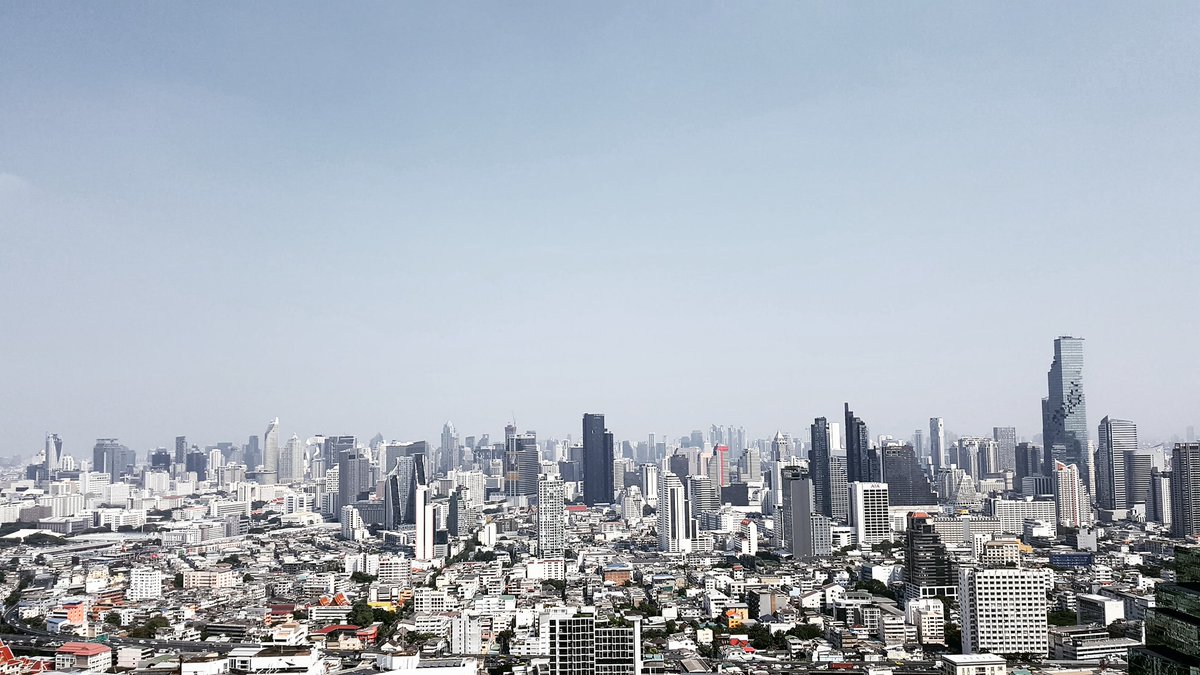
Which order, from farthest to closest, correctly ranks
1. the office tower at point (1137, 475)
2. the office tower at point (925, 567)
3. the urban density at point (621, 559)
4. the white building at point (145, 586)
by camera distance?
the office tower at point (1137, 475) → the white building at point (145, 586) → the office tower at point (925, 567) → the urban density at point (621, 559)

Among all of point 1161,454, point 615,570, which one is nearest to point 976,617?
point 615,570

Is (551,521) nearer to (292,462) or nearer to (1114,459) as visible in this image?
(1114,459)

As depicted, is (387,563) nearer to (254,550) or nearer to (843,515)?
(254,550)

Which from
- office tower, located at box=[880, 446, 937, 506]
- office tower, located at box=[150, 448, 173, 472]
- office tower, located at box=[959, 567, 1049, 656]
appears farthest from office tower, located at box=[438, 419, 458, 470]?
office tower, located at box=[959, 567, 1049, 656]

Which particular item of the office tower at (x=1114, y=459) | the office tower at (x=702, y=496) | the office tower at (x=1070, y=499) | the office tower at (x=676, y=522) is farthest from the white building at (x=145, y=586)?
the office tower at (x=1114, y=459)

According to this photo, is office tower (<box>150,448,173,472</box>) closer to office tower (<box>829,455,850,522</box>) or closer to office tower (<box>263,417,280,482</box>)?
office tower (<box>263,417,280,482</box>)

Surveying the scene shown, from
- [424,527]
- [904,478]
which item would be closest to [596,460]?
[904,478]

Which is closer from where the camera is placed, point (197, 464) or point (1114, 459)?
point (1114, 459)

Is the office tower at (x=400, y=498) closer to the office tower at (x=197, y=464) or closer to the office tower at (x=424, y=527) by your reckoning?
the office tower at (x=424, y=527)
